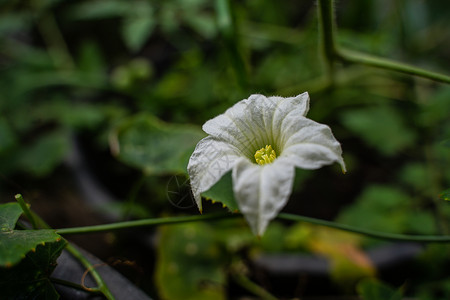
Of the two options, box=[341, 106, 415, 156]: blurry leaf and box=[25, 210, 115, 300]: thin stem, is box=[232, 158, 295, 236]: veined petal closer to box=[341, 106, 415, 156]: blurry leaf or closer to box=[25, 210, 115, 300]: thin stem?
box=[25, 210, 115, 300]: thin stem

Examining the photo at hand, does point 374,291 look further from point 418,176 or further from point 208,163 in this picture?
point 418,176

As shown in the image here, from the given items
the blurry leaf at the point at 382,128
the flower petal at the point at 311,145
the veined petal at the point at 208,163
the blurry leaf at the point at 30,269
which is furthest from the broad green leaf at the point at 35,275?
the blurry leaf at the point at 382,128

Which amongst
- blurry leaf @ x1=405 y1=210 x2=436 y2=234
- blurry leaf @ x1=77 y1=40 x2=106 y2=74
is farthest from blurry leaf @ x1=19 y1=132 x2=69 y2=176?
blurry leaf @ x1=405 y1=210 x2=436 y2=234

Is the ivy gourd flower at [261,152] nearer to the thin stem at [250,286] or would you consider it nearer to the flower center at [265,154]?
the flower center at [265,154]

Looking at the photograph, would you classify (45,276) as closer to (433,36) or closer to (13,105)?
(13,105)

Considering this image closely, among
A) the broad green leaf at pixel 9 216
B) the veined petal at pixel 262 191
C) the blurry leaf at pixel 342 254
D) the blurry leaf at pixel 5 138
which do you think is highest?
the veined petal at pixel 262 191

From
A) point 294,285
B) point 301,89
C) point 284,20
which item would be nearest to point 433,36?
point 284,20

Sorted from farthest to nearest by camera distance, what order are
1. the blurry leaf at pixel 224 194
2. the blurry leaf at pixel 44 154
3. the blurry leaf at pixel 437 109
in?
1. the blurry leaf at pixel 44 154
2. the blurry leaf at pixel 437 109
3. the blurry leaf at pixel 224 194
